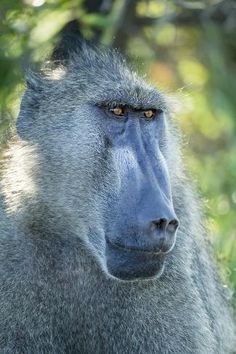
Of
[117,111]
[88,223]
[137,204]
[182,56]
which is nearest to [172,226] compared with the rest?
[137,204]

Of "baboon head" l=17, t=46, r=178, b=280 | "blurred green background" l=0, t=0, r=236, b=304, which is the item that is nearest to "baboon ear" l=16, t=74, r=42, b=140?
"baboon head" l=17, t=46, r=178, b=280

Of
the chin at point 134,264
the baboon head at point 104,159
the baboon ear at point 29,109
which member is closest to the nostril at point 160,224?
the baboon head at point 104,159

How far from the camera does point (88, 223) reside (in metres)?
5.24

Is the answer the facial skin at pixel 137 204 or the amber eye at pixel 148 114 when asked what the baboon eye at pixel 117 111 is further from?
the amber eye at pixel 148 114

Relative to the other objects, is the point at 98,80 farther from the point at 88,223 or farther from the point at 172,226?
the point at 172,226

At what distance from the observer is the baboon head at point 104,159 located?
4812 millimetres

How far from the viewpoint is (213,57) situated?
11.2 meters

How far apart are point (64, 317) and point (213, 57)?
641 cm

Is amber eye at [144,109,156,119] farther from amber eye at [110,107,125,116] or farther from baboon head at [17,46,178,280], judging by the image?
amber eye at [110,107,125,116]

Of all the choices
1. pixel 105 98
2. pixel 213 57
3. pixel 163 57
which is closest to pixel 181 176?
pixel 105 98

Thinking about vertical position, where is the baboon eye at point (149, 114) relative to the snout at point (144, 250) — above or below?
above

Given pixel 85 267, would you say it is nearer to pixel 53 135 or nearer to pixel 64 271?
pixel 64 271

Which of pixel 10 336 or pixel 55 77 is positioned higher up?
pixel 55 77

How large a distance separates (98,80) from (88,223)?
81 cm
